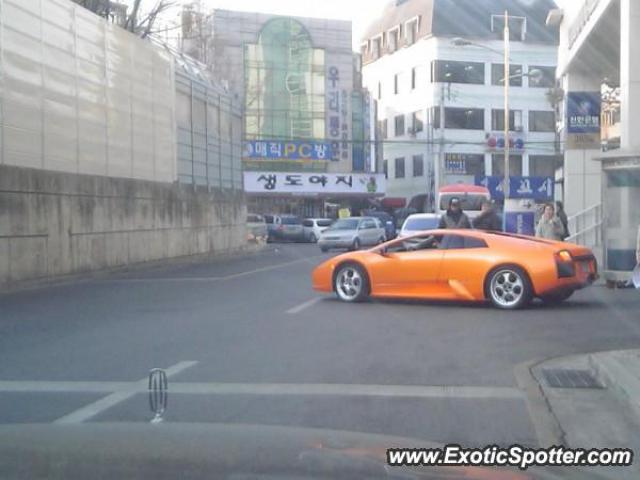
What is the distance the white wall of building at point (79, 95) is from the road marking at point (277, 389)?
11.5 meters

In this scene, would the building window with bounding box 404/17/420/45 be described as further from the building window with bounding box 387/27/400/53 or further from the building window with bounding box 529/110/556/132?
the building window with bounding box 529/110/556/132

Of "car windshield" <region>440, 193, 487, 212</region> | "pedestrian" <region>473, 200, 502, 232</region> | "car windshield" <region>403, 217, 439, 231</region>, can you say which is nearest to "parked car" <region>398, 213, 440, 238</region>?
"car windshield" <region>403, 217, 439, 231</region>

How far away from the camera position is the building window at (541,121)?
6381 cm

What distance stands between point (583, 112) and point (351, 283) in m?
13.4

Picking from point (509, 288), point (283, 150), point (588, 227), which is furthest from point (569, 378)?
point (283, 150)

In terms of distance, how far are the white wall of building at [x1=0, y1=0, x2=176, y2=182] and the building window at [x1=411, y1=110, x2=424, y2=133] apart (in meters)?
36.4

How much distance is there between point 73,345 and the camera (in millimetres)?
10328

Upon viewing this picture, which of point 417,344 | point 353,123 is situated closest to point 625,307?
point 417,344

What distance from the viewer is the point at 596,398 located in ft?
24.2

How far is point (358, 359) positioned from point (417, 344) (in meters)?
1.16

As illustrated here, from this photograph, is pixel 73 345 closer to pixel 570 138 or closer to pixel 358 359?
pixel 358 359

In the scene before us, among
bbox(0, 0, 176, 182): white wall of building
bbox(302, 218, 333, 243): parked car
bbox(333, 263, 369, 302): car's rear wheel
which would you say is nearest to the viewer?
bbox(333, 263, 369, 302): car's rear wheel

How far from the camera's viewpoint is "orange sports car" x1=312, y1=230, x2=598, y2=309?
12688 mm

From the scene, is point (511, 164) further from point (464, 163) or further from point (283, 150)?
point (283, 150)
